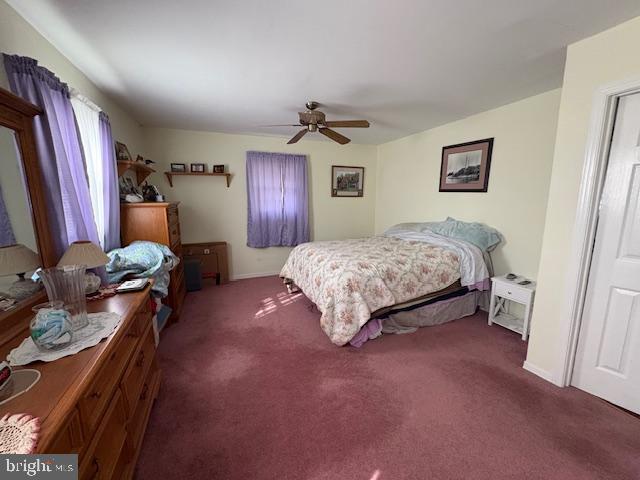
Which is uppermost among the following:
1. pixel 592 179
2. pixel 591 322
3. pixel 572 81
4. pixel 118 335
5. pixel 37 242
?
pixel 572 81

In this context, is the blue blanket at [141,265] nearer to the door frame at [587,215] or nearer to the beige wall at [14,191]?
the beige wall at [14,191]

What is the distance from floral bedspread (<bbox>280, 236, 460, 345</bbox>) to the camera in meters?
2.35

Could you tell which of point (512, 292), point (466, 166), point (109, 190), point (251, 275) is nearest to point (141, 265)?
point (109, 190)

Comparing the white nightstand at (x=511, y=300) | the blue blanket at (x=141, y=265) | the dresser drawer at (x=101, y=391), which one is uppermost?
the blue blanket at (x=141, y=265)

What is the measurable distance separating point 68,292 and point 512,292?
3385 mm

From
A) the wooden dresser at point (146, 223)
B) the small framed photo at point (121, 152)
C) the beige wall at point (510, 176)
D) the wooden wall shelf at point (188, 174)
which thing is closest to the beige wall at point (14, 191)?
the wooden dresser at point (146, 223)

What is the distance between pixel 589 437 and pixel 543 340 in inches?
25.0

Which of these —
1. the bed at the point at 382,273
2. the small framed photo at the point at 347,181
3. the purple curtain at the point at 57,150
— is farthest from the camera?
the small framed photo at the point at 347,181

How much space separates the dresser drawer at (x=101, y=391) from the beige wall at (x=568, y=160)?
2.69 m

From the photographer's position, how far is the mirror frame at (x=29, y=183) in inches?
45.4

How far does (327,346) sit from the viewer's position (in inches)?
96.5

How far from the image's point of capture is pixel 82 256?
1393mm

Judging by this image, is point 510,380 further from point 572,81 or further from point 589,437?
point 572,81

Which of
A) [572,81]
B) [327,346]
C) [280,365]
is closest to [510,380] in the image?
[327,346]
